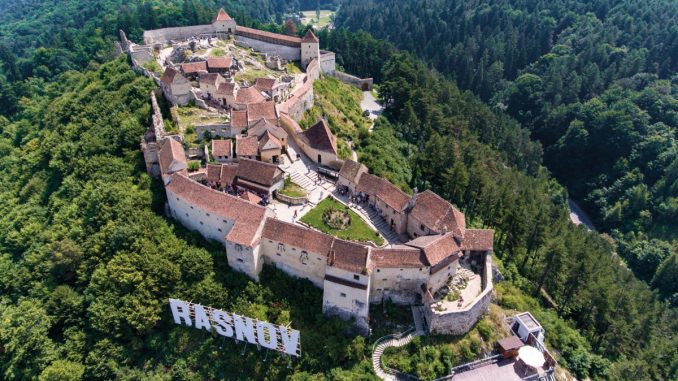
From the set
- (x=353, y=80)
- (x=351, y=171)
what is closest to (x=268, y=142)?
(x=351, y=171)

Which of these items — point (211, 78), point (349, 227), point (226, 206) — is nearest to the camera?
point (226, 206)

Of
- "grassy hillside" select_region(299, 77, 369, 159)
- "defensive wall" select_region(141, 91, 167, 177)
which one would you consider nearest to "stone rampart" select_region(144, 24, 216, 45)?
"grassy hillside" select_region(299, 77, 369, 159)

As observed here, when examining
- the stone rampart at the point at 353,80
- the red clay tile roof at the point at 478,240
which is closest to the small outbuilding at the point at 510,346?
the red clay tile roof at the point at 478,240

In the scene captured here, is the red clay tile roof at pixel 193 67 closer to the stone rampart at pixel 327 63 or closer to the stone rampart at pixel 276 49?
the stone rampart at pixel 276 49

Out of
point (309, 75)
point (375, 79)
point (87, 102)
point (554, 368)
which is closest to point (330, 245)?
point (554, 368)

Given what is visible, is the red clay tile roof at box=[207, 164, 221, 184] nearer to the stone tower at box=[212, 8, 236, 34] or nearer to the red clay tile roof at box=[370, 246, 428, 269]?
the red clay tile roof at box=[370, 246, 428, 269]

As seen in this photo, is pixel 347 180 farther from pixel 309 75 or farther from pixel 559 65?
pixel 559 65

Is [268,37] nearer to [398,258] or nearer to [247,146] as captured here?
[247,146]
